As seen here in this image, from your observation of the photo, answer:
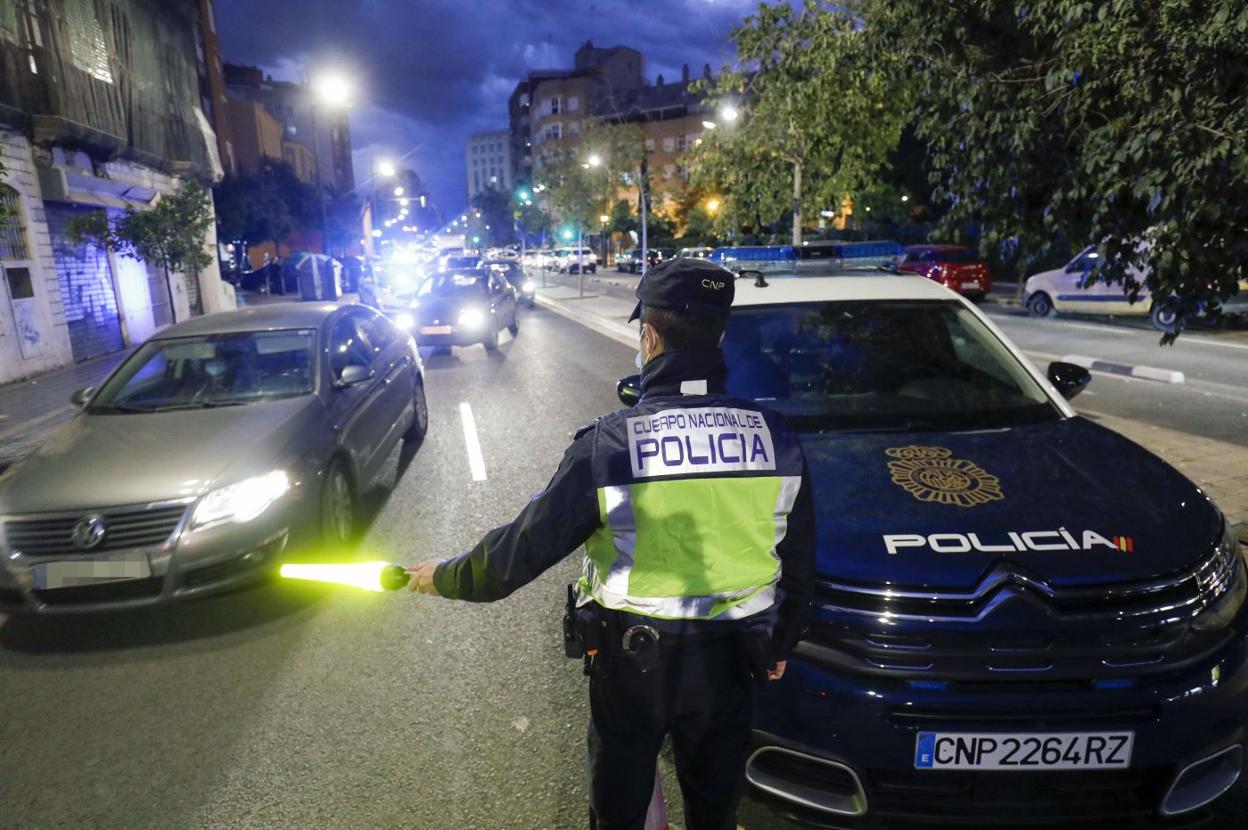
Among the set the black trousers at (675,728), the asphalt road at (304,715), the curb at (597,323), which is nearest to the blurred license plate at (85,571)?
the asphalt road at (304,715)

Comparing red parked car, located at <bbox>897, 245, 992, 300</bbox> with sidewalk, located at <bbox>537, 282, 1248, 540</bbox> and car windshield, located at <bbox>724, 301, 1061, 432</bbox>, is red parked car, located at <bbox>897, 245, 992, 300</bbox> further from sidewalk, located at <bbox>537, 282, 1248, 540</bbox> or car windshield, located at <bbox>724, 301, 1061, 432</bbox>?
car windshield, located at <bbox>724, 301, 1061, 432</bbox>

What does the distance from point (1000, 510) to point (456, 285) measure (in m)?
15.2

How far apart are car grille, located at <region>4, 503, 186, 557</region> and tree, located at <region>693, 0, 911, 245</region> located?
9362 millimetres

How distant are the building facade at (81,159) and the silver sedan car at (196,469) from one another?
27.3 feet

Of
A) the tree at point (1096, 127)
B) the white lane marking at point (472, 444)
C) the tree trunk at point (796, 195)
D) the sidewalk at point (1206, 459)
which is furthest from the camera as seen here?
the tree trunk at point (796, 195)

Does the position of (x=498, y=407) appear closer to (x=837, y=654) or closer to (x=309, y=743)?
(x=309, y=743)

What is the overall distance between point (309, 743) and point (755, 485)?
2.39 metres

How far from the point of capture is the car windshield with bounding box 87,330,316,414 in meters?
5.01

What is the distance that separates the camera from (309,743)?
3078mm

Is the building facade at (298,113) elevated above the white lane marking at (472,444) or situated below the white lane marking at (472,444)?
above

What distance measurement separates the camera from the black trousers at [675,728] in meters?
1.71

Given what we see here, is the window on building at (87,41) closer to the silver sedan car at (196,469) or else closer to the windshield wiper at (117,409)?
the silver sedan car at (196,469)

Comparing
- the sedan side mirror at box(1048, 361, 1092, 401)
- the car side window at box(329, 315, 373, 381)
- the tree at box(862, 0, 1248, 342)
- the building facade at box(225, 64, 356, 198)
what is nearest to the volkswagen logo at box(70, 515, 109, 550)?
the car side window at box(329, 315, 373, 381)

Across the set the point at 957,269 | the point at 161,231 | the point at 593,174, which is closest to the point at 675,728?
the point at 161,231
